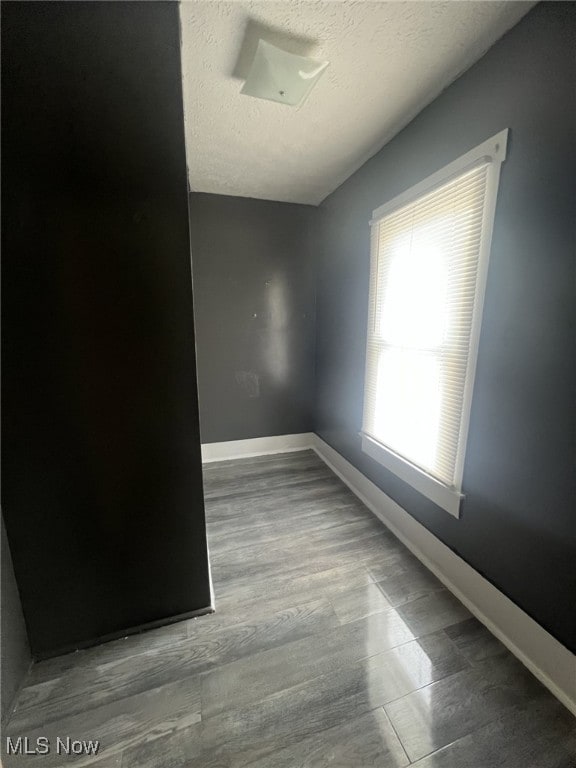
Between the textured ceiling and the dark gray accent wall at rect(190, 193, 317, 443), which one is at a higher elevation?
the textured ceiling

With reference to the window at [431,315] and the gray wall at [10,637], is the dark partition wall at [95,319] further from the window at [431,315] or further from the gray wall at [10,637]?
the window at [431,315]

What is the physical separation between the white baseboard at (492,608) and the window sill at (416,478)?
234 millimetres

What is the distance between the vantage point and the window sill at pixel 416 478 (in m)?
1.52

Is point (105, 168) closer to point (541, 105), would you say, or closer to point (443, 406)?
point (541, 105)

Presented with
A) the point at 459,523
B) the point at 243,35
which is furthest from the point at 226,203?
the point at 459,523

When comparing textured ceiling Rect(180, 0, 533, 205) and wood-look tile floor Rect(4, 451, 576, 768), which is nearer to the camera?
wood-look tile floor Rect(4, 451, 576, 768)

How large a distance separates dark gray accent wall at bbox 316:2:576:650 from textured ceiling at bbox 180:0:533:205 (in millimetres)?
143

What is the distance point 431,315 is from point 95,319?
162cm

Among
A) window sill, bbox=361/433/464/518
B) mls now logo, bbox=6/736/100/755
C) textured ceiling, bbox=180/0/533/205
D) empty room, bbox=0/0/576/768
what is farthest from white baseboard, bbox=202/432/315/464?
textured ceiling, bbox=180/0/533/205

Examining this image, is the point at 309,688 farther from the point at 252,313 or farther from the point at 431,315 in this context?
the point at 252,313

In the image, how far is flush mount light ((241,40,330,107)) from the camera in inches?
48.9

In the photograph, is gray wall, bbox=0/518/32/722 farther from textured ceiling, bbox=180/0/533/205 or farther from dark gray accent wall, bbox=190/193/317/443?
textured ceiling, bbox=180/0/533/205

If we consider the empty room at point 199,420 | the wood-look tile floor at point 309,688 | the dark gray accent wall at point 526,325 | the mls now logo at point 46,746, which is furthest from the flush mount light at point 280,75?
the mls now logo at point 46,746

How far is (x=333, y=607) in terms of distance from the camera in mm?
1456
